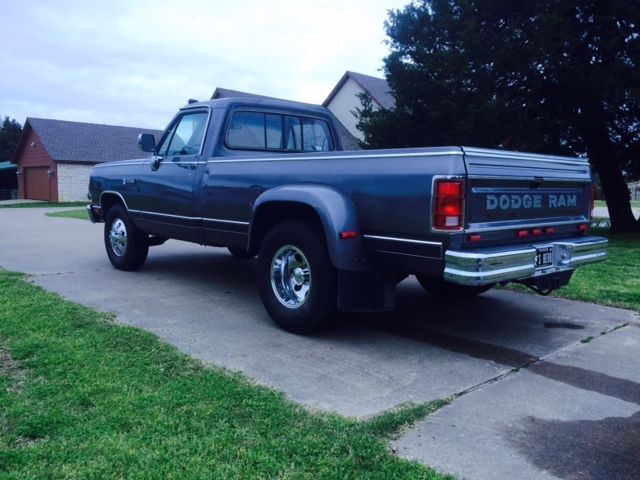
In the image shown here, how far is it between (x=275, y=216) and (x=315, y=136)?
2.11 m

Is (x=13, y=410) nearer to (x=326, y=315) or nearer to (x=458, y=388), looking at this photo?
(x=326, y=315)

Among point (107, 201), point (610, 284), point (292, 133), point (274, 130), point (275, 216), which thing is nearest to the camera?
point (275, 216)

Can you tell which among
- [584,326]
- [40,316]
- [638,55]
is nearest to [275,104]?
[40,316]

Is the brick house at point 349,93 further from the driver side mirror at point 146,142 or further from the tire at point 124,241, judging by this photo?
the driver side mirror at point 146,142

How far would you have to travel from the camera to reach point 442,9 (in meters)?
14.9

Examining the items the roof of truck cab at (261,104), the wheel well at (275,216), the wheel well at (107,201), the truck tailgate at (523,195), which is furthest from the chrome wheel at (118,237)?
the truck tailgate at (523,195)

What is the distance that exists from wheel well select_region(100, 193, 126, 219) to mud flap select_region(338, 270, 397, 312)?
14.5ft

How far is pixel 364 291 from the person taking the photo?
4.49 meters

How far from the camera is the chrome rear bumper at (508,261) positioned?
149 inches

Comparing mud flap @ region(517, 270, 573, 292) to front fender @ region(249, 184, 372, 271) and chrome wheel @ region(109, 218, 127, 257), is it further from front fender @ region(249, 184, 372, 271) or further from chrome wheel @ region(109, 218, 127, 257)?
chrome wheel @ region(109, 218, 127, 257)

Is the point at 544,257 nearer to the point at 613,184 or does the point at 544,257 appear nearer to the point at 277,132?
the point at 277,132

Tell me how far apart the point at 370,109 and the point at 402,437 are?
14352 mm

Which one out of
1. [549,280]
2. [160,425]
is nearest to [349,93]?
[549,280]

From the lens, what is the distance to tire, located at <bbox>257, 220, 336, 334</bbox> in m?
4.62
